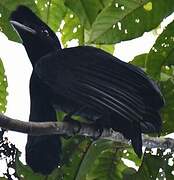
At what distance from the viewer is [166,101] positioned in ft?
10.2

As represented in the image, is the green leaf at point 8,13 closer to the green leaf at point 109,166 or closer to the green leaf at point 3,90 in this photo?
the green leaf at point 3,90

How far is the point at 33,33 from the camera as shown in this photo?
10.3 feet

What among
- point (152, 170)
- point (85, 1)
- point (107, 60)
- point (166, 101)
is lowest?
point (152, 170)

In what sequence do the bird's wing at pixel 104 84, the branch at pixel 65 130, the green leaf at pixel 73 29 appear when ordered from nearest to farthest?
the branch at pixel 65 130 → the bird's wing at pixel 104 84 → the green leaf at pixel 73 29

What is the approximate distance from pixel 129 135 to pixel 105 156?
1.54ft

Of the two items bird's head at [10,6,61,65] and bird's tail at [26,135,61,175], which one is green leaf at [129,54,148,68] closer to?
bird's head at [10,6,61,65]

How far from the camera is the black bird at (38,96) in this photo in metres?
2.95

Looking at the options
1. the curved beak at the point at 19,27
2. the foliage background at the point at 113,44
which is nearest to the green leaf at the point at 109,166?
the foliage background at the point at 113,44

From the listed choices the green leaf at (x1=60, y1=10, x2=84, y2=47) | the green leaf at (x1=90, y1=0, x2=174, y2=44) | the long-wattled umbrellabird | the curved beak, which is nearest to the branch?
the long-wattled umbrellabird

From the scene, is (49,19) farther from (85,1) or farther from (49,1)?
(85,1)

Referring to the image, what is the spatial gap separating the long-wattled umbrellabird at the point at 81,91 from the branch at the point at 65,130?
42mm

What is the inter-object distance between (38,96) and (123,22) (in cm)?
48

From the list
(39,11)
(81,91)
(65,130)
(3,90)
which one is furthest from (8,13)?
(65,130)

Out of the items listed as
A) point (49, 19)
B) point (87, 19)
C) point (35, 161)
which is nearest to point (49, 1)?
point (49, 19)
